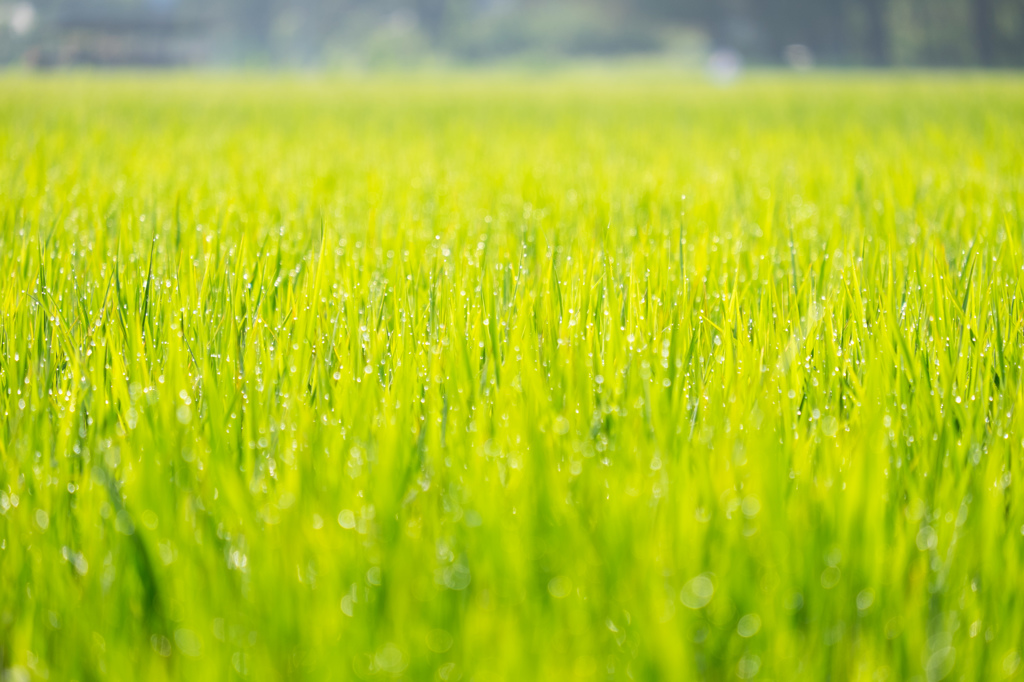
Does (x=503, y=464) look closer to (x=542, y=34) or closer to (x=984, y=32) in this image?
(x=984, y=32)

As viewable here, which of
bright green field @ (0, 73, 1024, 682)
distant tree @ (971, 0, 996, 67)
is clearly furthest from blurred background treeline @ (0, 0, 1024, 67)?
bright green field @ (0, 73, 1024, 682)

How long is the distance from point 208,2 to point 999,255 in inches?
1944

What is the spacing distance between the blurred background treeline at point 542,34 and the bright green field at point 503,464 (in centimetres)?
2716

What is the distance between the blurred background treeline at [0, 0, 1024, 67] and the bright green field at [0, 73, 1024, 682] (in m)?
27.2

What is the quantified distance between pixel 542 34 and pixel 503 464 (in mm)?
35855

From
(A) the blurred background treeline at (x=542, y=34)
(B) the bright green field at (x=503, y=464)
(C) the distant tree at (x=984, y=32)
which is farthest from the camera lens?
(A) the blurred background treeline at (x=542, y=34)

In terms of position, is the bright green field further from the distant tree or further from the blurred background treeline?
the distant tree

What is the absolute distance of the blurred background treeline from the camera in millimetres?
29391

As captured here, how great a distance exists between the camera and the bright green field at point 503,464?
0.64 m

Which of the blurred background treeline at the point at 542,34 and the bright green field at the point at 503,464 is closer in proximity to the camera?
the bright green field at the point at 503,464

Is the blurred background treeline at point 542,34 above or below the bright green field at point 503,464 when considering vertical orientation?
above

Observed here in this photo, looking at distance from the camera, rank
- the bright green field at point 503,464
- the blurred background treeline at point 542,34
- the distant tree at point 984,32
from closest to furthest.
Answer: the bright green field at point 503,464, the distant tree at point 984,32, the blurred background treeline at point 542,34

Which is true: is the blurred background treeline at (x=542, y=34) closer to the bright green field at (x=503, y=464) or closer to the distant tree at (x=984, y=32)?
the distant tree at (x=984, y=32)

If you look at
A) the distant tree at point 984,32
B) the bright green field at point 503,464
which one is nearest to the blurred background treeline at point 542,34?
the distant tree at point 984,32
